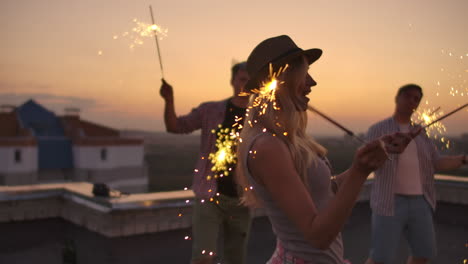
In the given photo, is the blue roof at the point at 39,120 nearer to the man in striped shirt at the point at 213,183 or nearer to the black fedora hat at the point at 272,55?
the man in striped shirt at the point at 213,183

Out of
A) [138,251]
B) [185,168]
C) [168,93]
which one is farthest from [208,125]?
[185,168]

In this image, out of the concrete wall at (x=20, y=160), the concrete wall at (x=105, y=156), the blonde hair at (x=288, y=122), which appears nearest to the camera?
the blonde hair at (x=288, y=122)

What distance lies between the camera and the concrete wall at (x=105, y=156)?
64.3 metres

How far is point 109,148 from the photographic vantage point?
6612cm

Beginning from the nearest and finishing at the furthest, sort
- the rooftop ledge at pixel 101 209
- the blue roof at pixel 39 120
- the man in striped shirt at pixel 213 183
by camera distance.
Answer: the man in striped shirt at pixel 213 183, the rooftop ledge at pixel 101 209, the blue roof at pixel 39 120

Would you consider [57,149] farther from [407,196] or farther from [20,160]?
[407,196]

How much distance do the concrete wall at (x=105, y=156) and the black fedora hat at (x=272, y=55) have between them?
6595cm

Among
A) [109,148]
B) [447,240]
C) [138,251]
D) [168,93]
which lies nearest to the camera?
[168,93]

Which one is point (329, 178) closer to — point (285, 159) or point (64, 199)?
point (285, 159)

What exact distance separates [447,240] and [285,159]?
4.85 metres

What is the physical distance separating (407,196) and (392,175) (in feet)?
0.70

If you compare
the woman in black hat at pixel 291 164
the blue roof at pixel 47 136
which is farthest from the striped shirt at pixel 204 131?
the blue roof at pixel 47 136

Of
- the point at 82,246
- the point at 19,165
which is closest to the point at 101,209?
the point at 82,246

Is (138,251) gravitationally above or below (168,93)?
below
